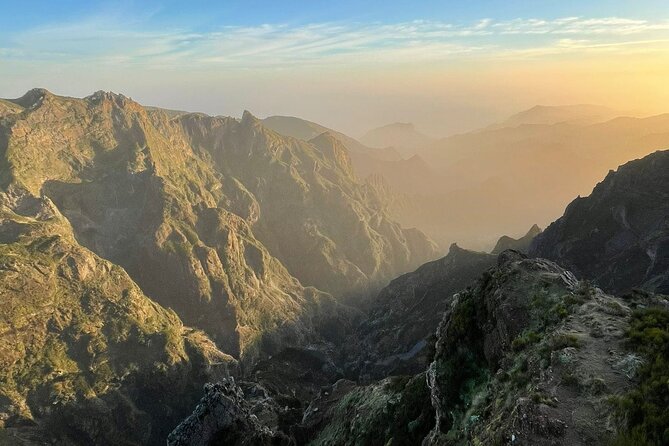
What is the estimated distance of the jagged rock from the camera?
5794 centimetres

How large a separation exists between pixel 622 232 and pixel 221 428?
152 meters

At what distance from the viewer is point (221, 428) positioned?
5888 centimetres

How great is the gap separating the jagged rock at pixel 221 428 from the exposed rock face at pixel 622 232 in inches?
4413

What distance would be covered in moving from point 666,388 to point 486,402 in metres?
12.5

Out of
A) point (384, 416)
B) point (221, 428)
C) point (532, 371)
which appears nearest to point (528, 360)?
point (532, 371)

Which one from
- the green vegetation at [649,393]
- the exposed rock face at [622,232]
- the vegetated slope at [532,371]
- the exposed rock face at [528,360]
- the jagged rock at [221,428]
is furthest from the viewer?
the exposed rock face at [622,232]

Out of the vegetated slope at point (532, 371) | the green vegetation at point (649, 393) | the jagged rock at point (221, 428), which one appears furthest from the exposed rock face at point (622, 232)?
the jagged rock at point (221, 428)

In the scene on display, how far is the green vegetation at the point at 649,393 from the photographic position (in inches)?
765

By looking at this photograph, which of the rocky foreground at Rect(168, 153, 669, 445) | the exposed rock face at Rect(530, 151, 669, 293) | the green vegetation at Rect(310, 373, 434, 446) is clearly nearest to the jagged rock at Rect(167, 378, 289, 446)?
the rocky foreground at Rect(168, 153, 669, 445)

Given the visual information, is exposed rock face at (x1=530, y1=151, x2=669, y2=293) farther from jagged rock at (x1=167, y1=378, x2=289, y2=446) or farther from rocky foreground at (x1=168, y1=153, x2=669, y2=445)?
jagged rock at (x1=167, y1=378, x2=289, y2=446)

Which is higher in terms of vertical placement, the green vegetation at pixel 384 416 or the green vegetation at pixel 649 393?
the green vegetation at pixel 649 393

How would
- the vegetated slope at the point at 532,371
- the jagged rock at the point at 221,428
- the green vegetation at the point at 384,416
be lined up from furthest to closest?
the jagged rock at the point at 221,428, the green vegetation at the point at 384,416, the vegetated slope at the point at 532,371

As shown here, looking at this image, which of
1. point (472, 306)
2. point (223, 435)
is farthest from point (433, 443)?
point (223, 435)

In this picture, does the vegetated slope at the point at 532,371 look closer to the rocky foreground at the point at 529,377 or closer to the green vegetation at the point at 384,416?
the rocky foreground at the point at 529,377
